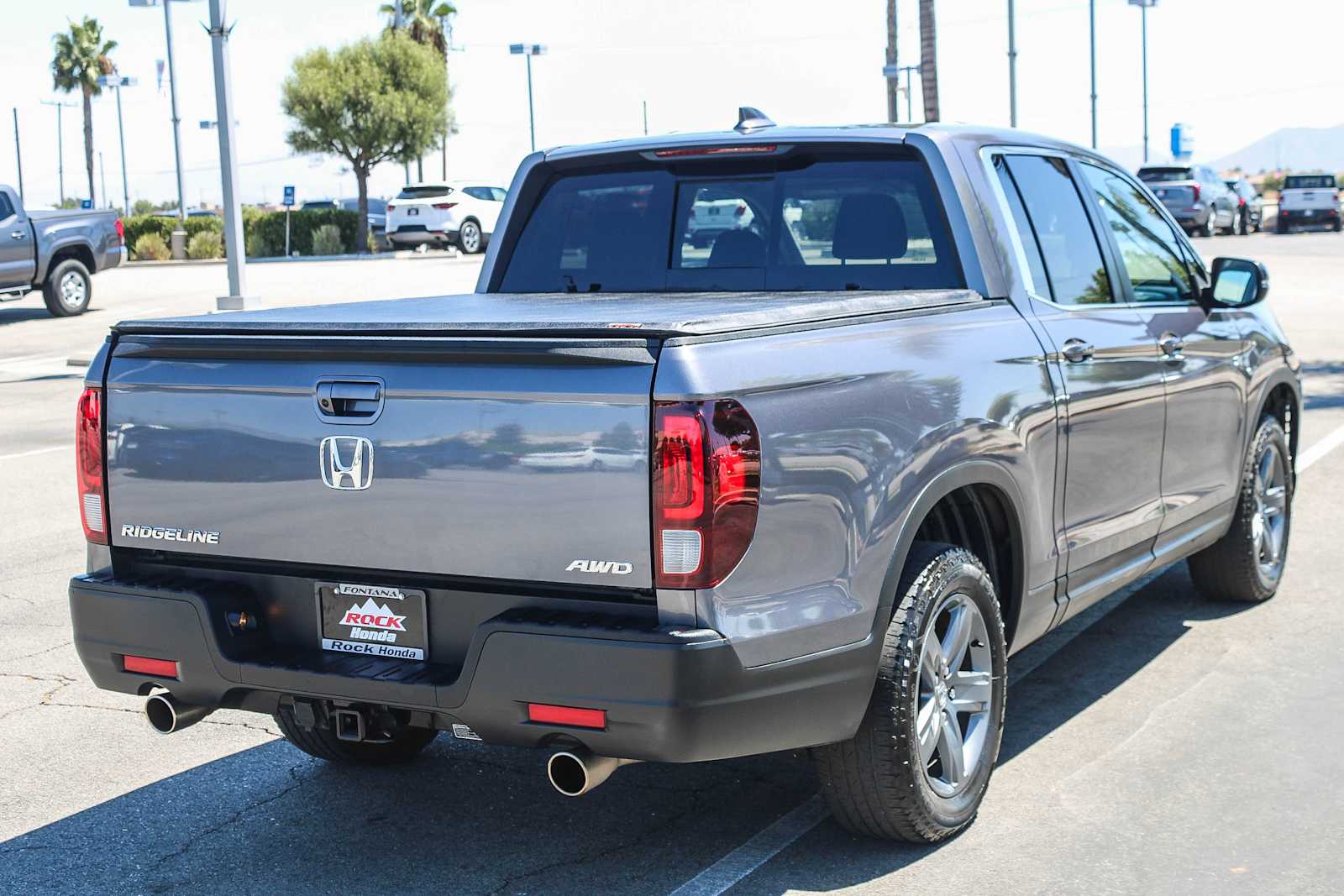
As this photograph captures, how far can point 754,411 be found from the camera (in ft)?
11.3

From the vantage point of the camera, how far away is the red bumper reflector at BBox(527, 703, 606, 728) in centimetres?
346

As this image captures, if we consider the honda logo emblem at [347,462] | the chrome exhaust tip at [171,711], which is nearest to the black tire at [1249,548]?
the honda logo emblem at [347,462]

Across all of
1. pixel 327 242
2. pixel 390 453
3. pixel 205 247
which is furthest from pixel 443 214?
pixel 390 453

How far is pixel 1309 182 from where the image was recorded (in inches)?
1811

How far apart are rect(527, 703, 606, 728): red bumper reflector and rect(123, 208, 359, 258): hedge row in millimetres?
41471

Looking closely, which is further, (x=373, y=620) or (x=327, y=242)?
(x=327, y=242)

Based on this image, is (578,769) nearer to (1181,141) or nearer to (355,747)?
(355,747)

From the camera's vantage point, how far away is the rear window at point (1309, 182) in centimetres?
4591

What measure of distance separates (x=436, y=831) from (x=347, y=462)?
4.13ft

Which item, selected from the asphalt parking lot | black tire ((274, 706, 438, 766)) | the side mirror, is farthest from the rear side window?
black tire ((274, 706, 438, 766))

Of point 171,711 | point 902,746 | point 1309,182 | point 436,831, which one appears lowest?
point 436,831

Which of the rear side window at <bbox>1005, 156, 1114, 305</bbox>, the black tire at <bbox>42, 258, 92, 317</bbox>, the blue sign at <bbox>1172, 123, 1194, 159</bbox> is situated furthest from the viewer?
the blue sign at <bbox>1172, 123, 1194, 159</bbox>

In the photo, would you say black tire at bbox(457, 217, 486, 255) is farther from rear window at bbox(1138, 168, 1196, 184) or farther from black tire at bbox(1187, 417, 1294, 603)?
black tire at bbox(1187, 417, 1294, 603)

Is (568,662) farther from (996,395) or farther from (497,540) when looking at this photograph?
(996,395)
